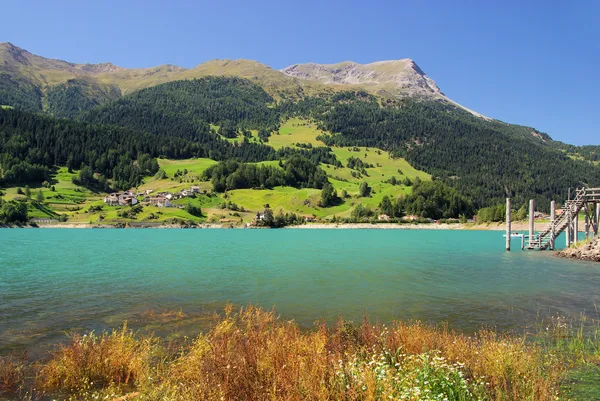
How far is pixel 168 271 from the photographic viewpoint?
124 feet

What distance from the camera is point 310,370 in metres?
8.64

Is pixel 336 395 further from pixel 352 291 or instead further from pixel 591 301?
pixel 591 301

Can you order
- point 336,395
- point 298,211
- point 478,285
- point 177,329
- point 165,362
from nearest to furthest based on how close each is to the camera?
1. point 336,395
2. point 165,362
3. point 177,329
4. point 478,285
5. point 298,211

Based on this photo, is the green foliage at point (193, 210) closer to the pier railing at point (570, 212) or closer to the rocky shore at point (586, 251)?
the pier railing at point (570, 212)

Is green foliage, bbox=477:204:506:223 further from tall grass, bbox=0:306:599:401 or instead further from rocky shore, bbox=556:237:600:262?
tall grass, bbox=0:306:599:401

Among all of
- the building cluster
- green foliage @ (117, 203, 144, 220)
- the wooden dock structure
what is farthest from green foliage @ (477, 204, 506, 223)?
green foliage @ (117, 203, 144, 220)

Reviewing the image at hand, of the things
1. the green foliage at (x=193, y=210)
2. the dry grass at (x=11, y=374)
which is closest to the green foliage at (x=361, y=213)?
the green foliage at (x=193, y=210)

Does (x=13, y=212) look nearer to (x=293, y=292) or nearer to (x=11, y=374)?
(x=293, y=292)

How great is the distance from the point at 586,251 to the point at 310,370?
50538mm

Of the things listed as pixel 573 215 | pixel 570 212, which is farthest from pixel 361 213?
pixel 570 212

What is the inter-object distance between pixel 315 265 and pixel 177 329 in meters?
27.6

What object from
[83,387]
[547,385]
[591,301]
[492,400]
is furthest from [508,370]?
[591,301]

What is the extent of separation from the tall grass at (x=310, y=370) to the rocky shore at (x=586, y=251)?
130 feet

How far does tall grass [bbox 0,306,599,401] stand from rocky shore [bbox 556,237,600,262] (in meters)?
39.6
